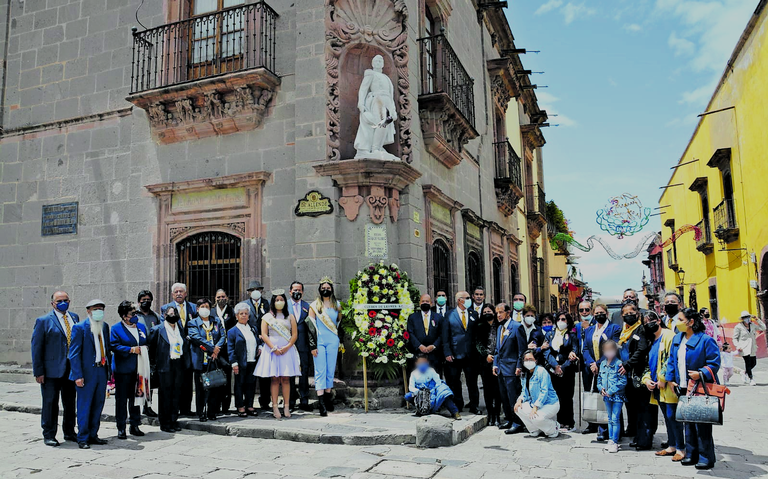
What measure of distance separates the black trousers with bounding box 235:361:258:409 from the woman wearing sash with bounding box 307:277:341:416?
0.90 meters

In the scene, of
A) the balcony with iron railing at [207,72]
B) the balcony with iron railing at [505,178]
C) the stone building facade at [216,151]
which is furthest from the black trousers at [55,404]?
the balcony with iron railing at [505,178]

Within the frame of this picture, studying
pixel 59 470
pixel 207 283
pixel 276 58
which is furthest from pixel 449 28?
pixel 59 470

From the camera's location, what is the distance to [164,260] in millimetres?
11008

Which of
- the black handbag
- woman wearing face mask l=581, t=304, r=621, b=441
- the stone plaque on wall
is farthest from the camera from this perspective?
the stone plaque on wall

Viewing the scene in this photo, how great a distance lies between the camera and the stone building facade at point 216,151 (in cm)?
997

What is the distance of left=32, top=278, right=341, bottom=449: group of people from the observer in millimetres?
7094

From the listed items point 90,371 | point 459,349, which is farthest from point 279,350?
point 459,349

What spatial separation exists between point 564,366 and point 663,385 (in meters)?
1.77

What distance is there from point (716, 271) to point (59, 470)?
22.5 metres

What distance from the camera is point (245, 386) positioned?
8.52m

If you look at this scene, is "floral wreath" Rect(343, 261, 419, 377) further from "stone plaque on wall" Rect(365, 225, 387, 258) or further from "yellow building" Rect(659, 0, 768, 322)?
"yellow building" Rect(659, 0, 768, 322)

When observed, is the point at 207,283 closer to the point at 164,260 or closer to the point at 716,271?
the point at 164,260

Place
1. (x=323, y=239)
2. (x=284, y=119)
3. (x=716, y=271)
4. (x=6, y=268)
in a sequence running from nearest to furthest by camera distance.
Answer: (x=323, y=239) < (x=284, y=119) < (x=6, y=268) < (x=716, y=271)

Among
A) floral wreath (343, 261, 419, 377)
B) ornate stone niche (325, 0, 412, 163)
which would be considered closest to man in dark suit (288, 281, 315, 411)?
floral wreath (343, 261, 419, 377)
